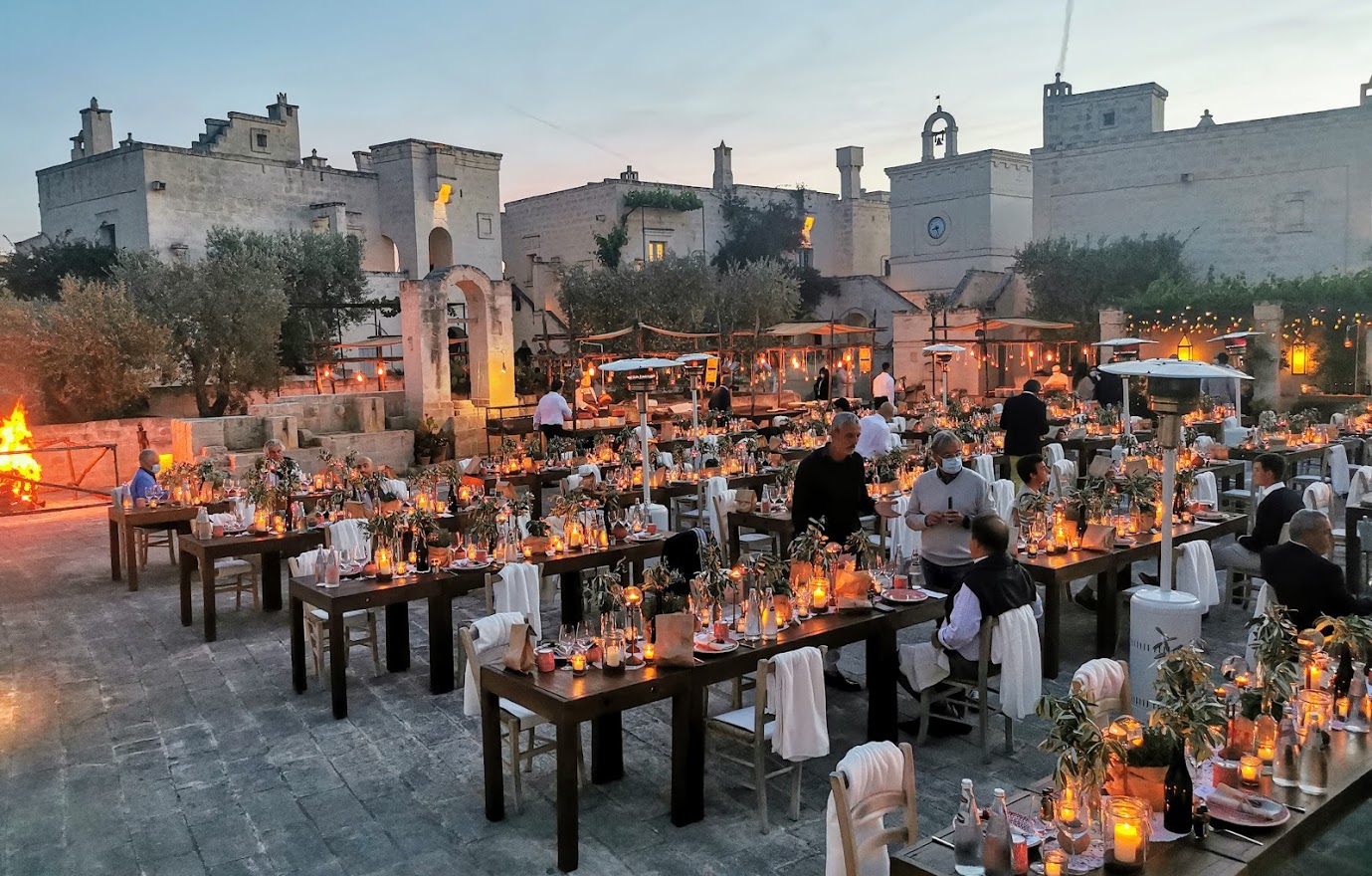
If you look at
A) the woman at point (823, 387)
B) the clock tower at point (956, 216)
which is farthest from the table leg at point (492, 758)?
the clock tower at point (956, 216)

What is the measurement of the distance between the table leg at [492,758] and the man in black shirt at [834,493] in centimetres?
279

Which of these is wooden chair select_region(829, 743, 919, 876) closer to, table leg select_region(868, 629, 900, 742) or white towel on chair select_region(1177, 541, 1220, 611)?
table leg select_region(868, 629, 900, 742)

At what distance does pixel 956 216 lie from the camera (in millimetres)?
37344

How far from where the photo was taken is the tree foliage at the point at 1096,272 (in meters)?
31.6

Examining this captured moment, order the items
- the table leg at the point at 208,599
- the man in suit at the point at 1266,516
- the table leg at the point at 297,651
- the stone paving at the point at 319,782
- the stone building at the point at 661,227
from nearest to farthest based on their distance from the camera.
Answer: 1. the stone paving at the point at 319,782
2. the table leg at the point at 297,651
3. the man in suit at the point at 1266,516
4. the table leg at the point at 208,599
5. the stone building at the point at 661,227

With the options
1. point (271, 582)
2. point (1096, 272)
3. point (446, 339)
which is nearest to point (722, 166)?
point (1096, 272)

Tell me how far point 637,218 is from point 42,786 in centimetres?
3282

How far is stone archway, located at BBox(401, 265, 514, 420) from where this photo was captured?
66.7ft

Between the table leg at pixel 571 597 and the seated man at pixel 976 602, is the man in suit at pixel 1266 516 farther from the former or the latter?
the table leg at pixel 571 597

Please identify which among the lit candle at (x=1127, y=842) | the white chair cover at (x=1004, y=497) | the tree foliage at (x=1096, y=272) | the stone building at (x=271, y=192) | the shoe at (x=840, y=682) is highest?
the stone building at (x=271, y=192)

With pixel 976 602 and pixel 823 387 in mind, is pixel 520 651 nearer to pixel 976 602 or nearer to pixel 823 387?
pixel 976 602

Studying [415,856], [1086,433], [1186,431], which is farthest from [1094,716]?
[1086,433]

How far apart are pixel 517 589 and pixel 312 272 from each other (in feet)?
83.9

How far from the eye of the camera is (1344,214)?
30.0 metres
